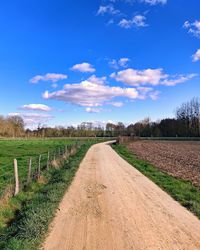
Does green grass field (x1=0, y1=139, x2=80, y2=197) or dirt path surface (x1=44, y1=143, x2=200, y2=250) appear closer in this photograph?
dirt path surface (x1=44, y1=143, x2=200, y2=250)

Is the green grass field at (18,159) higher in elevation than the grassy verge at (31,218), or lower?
higher

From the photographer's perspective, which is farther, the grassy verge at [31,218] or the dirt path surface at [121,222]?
the dirt path surface at [121,222]

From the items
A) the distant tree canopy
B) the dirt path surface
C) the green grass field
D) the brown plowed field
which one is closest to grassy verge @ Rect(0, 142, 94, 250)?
the dirt path surface

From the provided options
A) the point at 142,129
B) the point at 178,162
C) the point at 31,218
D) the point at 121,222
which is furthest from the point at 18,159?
the point at 142,129

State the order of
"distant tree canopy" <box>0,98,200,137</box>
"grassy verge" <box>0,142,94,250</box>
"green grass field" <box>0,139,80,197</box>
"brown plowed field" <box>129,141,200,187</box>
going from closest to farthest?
"grassy verge" <box>0,142,94,250</box> < "green grass field" <box>0,139,80,197</box> < "brown plowed field" <box>129,141,200,187</box> < "distant tree canopy" <box>0,98,200,137</box>

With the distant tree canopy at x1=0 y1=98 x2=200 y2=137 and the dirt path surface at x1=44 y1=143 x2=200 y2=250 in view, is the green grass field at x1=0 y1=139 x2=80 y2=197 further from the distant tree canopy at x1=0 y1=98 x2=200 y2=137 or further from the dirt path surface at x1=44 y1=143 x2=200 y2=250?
the distant tree canopy at x1=0 y1=98 x2=200 y2=137

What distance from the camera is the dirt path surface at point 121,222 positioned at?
314 inches

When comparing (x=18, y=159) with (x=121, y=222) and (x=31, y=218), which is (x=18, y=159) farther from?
(x=121, y=222)

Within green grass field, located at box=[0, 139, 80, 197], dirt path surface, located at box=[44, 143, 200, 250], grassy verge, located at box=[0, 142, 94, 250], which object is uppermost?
green grass field, located at box=[0, 139, 80, 197]

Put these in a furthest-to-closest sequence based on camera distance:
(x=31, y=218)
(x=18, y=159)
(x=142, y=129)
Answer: (x=142, y=129)
(x=18, y=159)
(x=31, y=218)

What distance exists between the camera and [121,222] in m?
9.91

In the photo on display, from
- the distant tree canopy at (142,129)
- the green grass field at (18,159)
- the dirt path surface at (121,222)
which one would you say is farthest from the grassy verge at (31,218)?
the distant tree canopy at (142,129)

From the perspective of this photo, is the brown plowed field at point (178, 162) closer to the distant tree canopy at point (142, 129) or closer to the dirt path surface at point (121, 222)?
the dirt path surface at point (121, 222)

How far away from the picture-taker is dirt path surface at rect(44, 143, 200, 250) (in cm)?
798
